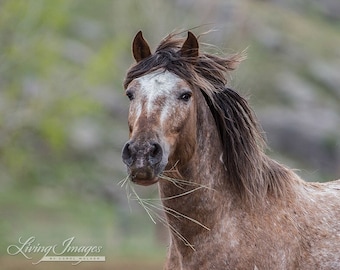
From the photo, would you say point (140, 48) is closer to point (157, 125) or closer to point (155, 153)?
point (157, 125)

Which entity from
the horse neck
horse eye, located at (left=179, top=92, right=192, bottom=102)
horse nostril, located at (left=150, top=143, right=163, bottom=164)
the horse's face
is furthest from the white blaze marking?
the horse neck

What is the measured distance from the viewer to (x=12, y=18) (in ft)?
97.8

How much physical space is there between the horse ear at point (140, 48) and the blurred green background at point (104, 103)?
1038 millimetres

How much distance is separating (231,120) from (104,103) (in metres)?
41.0

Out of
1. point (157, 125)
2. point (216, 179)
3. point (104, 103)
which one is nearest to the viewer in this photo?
point (157, 125)

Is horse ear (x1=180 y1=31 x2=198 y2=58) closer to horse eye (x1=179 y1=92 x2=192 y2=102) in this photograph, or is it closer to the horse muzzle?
horse eye (x1=179 y1=92 x2=192 y2=102)

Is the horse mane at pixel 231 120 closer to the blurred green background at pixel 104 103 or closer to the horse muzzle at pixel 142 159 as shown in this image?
the blurred green background at pixel 104 103

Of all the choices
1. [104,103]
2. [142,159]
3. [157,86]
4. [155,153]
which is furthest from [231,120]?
[104,103]

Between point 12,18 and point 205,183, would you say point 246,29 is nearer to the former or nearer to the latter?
point 12,18

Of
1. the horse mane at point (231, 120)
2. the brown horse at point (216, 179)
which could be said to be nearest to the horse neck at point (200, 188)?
the brown horse at point (216, 179)

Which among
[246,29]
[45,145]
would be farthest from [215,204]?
[45,145]

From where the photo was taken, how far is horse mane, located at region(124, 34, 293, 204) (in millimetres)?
7727

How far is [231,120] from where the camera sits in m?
7.84

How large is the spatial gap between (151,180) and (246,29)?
105 feet
